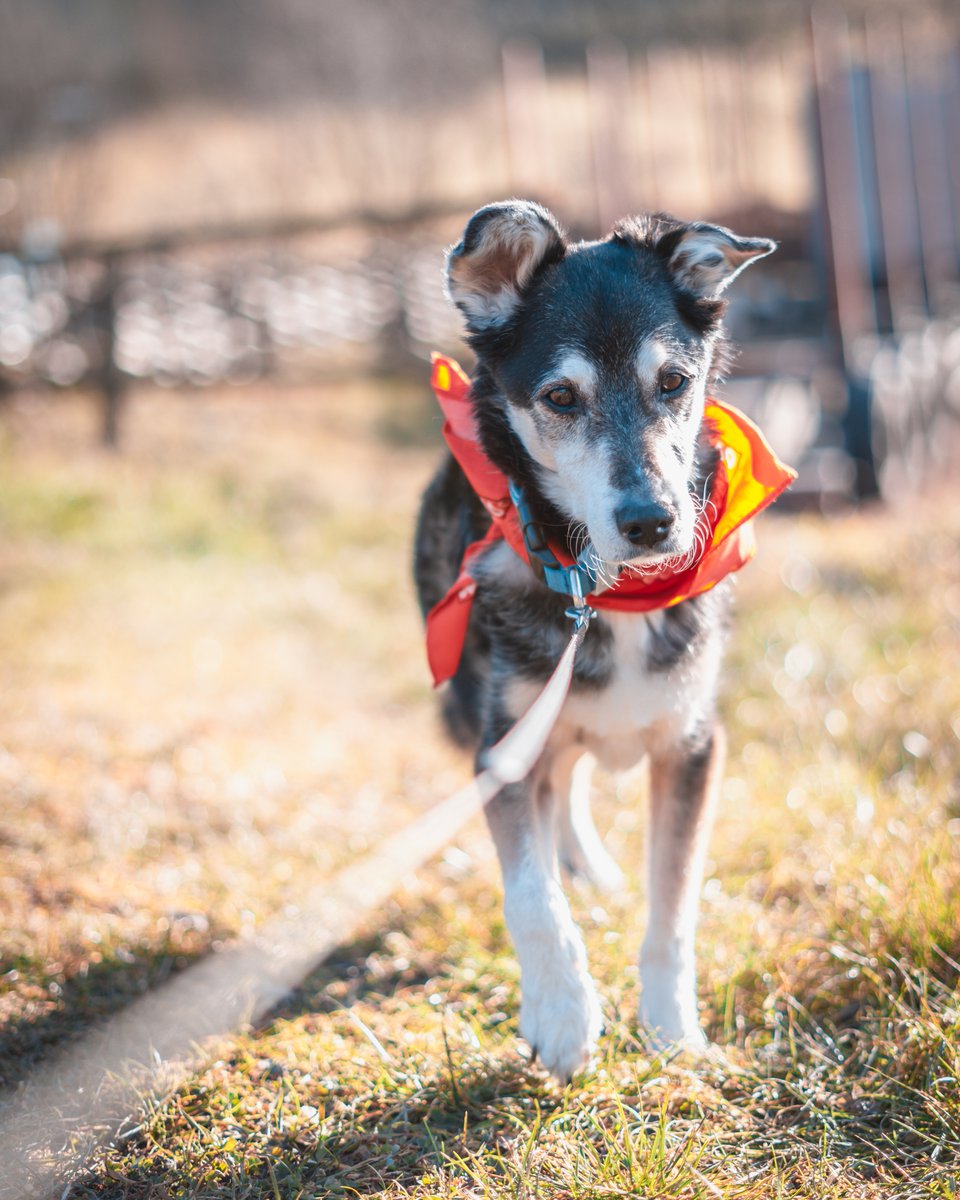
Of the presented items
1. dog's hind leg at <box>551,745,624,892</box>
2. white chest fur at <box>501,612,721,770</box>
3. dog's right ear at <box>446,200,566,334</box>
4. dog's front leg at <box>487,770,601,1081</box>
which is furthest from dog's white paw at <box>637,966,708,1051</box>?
dog's right ear at <box>446,200,566,334</box>

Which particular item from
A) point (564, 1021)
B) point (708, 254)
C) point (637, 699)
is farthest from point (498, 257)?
point (564, 1021)

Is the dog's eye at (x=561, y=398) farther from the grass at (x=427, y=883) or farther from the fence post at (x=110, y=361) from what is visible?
the fence post at (x=110, y=361)

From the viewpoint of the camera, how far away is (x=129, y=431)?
9367 millimetres

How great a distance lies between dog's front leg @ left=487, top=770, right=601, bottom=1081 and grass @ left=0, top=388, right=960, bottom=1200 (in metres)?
0.14

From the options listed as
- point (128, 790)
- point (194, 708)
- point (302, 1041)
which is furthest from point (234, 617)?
point (302, 1041)

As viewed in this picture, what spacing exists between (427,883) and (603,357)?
1749 mm

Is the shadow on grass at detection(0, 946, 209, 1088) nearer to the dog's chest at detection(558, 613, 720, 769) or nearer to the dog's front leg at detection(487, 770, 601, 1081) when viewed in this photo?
the dog's front leg at detection(487, 770, 601, 1081)

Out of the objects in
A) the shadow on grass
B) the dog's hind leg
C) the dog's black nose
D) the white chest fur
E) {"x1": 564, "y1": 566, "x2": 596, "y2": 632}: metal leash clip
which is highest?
the dog's black nose

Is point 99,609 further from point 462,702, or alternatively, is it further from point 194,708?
point 462,702

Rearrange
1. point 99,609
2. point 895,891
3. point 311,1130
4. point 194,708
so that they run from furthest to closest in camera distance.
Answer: point 99,609 < point 194,708 < point 895,891 < point 311,1130

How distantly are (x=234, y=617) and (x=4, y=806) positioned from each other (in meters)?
2.19

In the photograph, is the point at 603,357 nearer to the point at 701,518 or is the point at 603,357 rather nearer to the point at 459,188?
the point at 701,518

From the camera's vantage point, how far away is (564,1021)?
2.19 metres

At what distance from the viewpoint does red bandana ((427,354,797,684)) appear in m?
2.44
